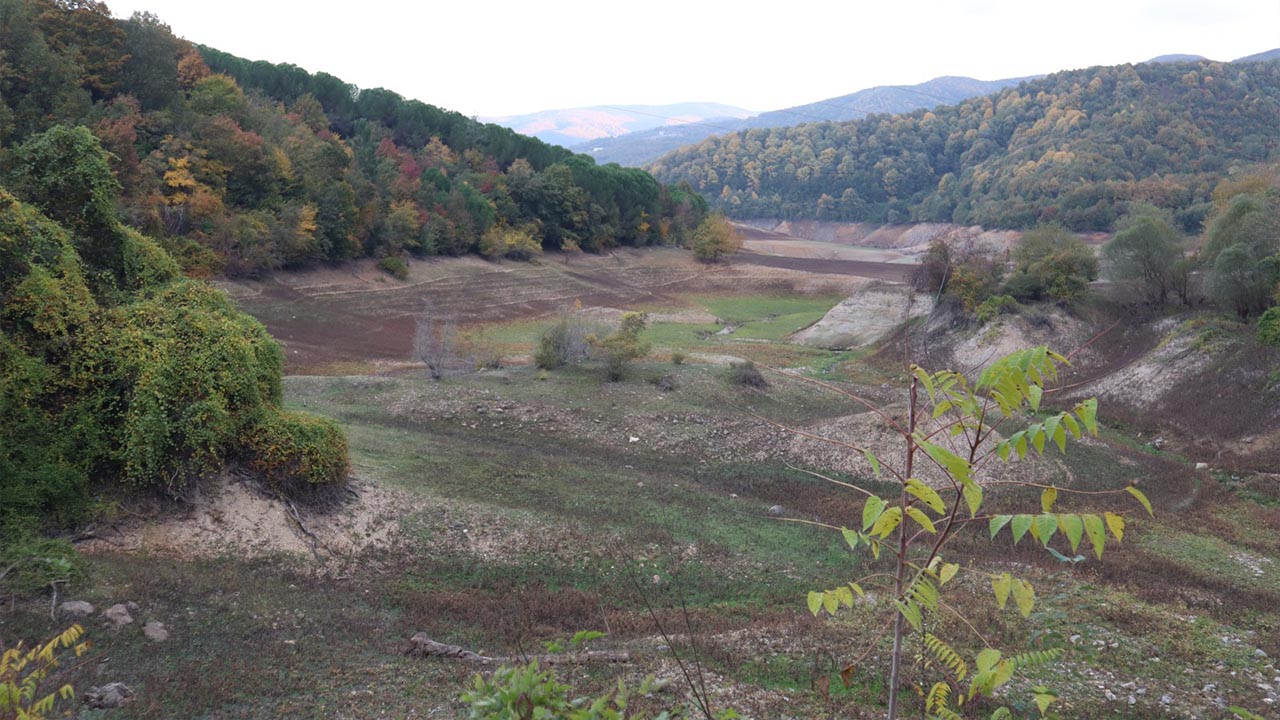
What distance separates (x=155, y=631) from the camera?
8.31m

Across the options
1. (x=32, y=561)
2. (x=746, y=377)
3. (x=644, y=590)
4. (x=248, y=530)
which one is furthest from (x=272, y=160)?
(x=644, y=590)

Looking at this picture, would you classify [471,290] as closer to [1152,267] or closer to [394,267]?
[394,267]

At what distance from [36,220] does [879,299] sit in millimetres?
38222

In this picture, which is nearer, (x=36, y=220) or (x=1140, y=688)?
(x=1140, y=688)

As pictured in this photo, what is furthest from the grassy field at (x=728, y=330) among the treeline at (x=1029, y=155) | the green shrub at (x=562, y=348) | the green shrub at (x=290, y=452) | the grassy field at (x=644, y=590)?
the treeline at (x=1029, y=155)

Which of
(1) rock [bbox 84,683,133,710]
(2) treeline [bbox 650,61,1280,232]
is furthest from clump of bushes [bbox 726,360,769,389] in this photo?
(2) treeline [bbox 650,61,1280,232]

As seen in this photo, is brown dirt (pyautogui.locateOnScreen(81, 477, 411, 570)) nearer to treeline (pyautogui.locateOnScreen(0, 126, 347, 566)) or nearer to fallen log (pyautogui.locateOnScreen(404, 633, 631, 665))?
treeline (pyautogui.locateOnScreen(0, 126, 347, 566))

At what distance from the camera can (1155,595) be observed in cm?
1126

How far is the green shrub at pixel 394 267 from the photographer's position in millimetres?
49375

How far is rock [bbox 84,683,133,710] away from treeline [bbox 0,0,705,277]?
3161 centimetres

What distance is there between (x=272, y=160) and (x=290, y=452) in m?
38.9

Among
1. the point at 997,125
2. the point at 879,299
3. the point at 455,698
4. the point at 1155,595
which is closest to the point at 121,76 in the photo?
the point at 879,299

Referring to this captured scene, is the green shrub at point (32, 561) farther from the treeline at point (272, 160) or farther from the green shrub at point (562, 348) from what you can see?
the treeline at point (272, 160)

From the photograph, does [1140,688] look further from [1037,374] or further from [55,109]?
[55,109]
